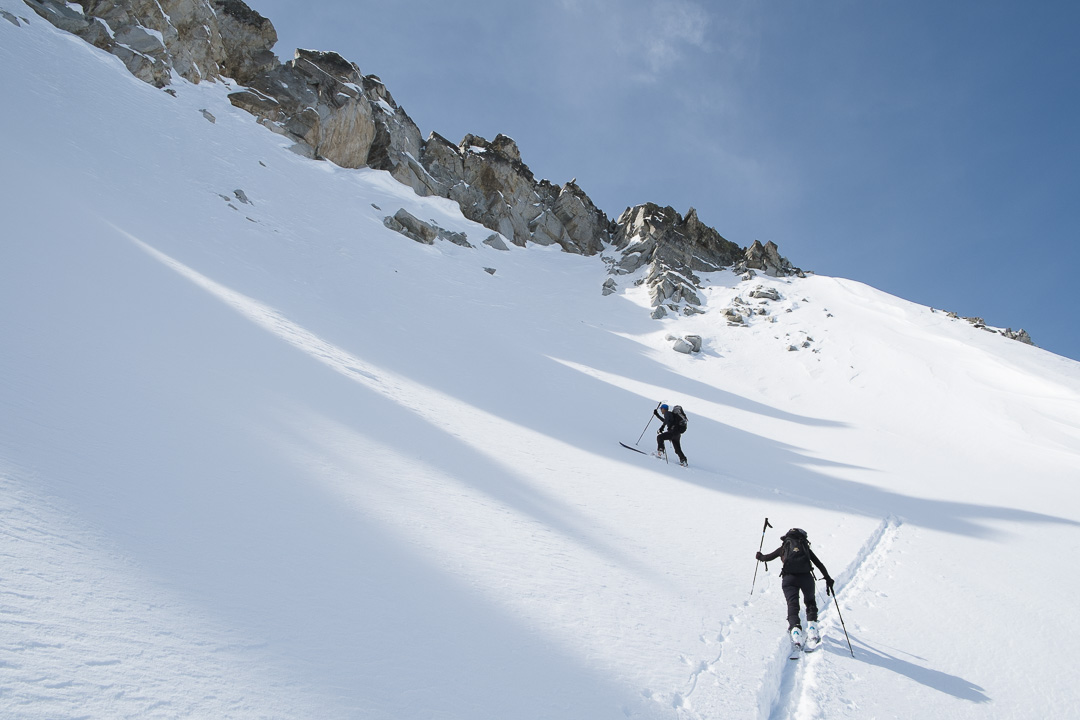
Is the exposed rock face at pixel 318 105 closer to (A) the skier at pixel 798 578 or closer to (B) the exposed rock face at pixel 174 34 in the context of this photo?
(B) the exposed rock face at pixel 174 34

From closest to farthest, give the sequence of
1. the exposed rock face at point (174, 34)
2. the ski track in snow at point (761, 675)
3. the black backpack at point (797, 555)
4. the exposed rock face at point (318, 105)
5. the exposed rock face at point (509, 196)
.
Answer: the ski track in snow at point (761, 675), the black backpack at point (797, 555), the exposed rock face at point (174, 34), the exposed rock face at point (318, 105), the exposed rock face at point (509, 196)

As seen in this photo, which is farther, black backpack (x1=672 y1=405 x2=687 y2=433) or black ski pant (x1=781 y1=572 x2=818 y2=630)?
black backpack (x1=672 y1=405 x2=687 y2=433)

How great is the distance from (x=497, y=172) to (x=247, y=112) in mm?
24857

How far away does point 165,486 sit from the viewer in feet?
15.3

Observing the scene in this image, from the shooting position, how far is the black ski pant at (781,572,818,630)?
555 cm

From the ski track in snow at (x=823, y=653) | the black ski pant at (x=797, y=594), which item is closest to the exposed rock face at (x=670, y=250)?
the ski track in snow at (x=823, y=653)

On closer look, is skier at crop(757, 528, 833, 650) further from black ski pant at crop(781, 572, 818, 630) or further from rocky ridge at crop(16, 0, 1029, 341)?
rocky ridge at crop(16, 0, 1029, 341)

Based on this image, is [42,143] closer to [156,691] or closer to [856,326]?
[156,691]

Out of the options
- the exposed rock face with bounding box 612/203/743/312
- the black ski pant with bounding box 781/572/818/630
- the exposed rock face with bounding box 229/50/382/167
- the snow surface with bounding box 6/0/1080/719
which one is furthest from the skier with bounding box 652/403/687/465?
the exposed rock face with bounding box 229/50/382/167

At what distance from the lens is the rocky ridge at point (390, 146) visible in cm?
3334

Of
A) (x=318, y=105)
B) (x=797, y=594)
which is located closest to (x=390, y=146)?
(x=318, y=105)

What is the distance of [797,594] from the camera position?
5.68 metres

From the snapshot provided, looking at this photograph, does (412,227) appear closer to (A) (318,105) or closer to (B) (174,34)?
(A) (318,105)

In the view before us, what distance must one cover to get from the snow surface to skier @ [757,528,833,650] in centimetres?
33
